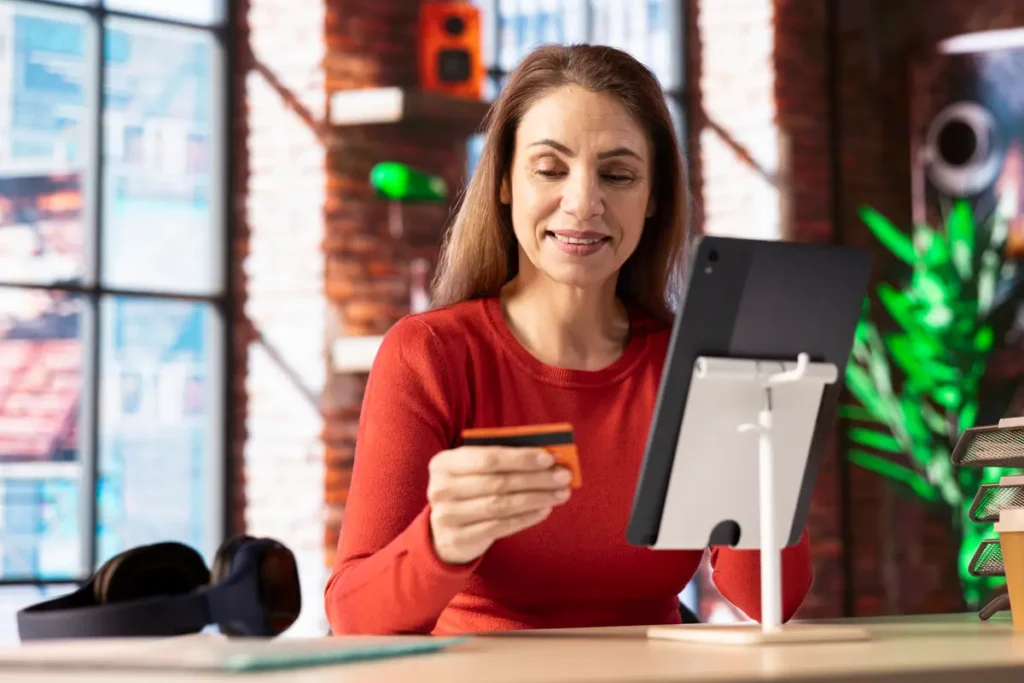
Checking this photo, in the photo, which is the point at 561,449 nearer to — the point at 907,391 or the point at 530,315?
the point at 530,315

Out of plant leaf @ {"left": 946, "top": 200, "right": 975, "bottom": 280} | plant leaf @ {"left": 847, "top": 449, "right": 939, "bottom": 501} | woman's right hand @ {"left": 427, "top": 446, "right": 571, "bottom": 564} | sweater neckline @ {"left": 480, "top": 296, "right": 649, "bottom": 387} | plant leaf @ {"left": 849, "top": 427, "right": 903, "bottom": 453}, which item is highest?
plant leaf @ {"left": 946, "top": 200, "right": 975, "bottom": 280}

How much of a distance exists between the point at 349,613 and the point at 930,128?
4662mm

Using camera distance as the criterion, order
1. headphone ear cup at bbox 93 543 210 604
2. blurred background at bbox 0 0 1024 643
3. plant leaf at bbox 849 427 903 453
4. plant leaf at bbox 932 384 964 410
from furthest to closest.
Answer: plant leaf at bbox 849 427 903 453 → plant leaf at bbox 932 384 964 410 → blurred background at bbox 0 0 1024 643 → headphone ear cup at bbox 93 543 210 604

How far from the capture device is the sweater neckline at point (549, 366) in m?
1.89

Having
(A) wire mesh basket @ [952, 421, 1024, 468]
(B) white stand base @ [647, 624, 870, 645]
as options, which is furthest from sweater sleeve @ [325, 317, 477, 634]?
(A) wire mesh basket @ [952, 421, 1024, 468]

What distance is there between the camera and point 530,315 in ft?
→ 6.48

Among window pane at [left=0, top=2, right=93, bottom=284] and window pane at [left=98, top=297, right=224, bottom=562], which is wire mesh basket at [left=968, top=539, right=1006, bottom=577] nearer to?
window pane at [left=98, top=297, right=224, bottom=562]

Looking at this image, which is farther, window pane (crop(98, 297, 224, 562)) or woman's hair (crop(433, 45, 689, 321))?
window pane (crop(98, 297, 224, 562))

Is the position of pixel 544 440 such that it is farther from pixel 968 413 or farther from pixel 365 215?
pixel 968 413

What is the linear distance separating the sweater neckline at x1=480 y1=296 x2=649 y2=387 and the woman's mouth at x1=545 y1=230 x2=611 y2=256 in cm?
14

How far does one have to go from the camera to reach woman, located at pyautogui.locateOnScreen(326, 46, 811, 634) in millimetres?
1747

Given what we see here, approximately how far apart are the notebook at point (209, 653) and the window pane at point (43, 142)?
3.46 m

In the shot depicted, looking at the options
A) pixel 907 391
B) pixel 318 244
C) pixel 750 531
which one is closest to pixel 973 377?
pixel 907 391

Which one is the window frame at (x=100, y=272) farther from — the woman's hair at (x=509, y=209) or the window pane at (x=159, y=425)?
the woman's hair at (x=509, y=209)
